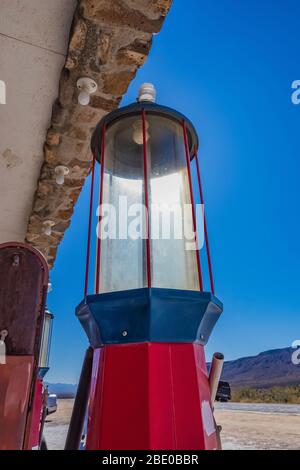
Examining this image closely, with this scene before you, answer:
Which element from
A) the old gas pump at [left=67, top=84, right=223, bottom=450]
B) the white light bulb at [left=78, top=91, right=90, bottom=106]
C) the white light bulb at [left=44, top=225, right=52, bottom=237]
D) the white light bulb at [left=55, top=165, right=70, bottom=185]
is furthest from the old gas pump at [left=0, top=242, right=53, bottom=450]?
the white light bulb at [left=44, top=225, right=52, bottom=237]

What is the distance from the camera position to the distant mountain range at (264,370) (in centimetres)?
3309

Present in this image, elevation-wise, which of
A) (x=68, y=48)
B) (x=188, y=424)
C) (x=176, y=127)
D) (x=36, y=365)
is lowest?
(x=188, y=424)

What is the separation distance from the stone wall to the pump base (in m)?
1.31

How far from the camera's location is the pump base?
58cm

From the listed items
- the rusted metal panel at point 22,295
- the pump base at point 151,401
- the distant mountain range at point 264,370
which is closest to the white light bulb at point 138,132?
the rusted metal panel at point 22,295

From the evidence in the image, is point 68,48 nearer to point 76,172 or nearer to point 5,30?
point 5,30

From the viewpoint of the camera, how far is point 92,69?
1.59m

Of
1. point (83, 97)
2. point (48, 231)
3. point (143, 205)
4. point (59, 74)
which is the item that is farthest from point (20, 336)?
point (48, 231)

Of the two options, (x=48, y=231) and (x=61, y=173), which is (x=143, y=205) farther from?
(x=48, y=231)

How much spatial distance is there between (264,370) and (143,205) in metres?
41.1

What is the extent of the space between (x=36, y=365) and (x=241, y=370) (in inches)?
1710

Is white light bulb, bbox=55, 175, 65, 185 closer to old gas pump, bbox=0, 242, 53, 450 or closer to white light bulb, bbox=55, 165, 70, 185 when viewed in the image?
white light bulb, bbox=55, 165, 70, 185

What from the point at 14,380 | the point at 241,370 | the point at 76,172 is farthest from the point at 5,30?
the point at 241,370

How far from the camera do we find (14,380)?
2.24 feet
